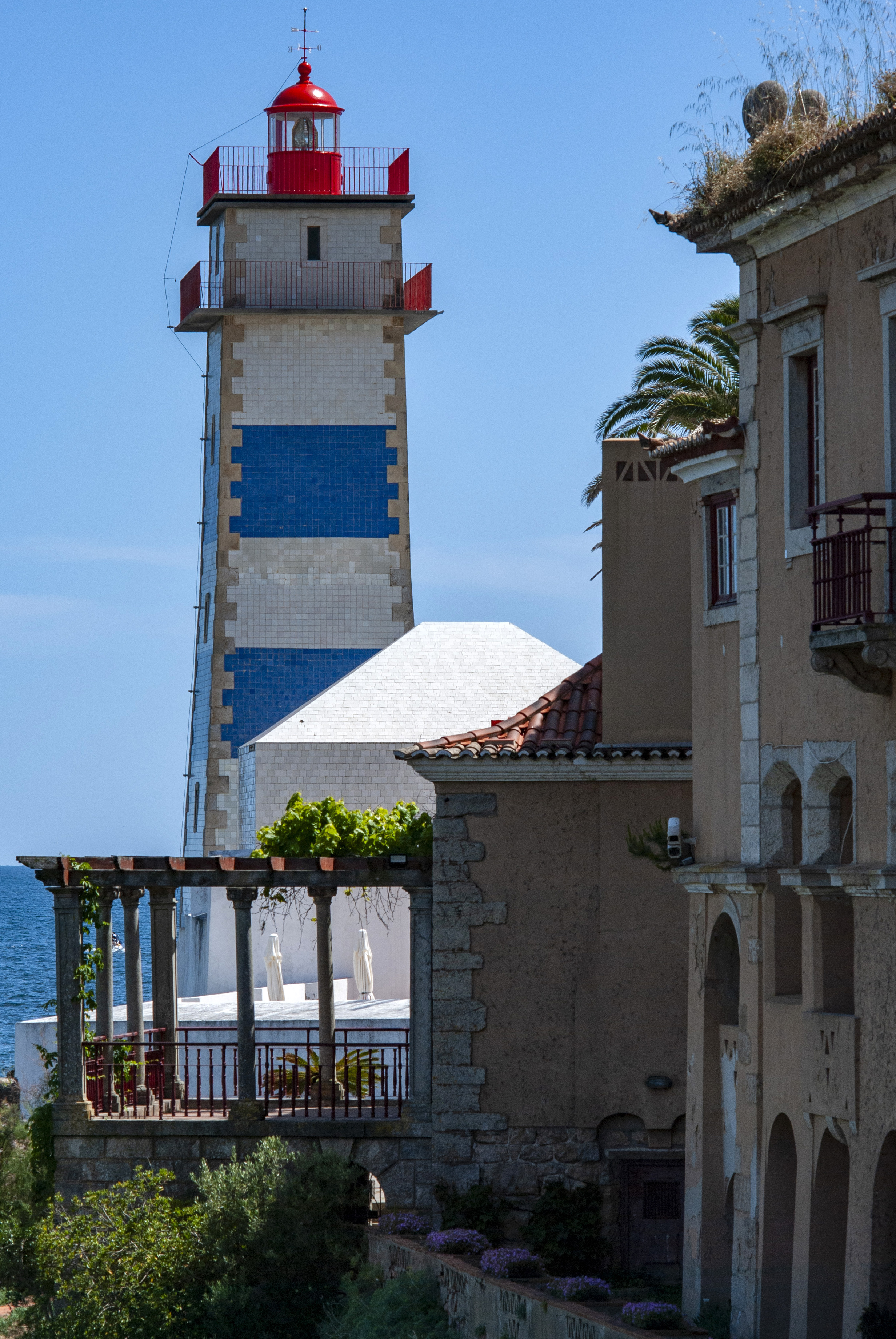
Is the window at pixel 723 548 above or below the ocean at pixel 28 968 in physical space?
above

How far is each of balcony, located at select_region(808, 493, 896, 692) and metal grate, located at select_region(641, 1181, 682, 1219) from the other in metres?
8.56

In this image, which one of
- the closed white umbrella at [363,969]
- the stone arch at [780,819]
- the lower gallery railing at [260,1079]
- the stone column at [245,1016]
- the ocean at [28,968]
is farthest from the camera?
the ocean at [28,968]

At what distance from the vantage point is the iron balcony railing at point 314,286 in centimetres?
4081

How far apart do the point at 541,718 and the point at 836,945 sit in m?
7.40

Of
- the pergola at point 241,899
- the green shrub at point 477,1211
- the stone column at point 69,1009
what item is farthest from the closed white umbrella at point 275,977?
the green shrub at point 477,1211

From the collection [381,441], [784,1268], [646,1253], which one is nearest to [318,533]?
[381,441]

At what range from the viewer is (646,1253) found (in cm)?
2292

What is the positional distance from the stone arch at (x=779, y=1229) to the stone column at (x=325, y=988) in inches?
336

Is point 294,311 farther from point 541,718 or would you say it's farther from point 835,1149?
point 835,1149

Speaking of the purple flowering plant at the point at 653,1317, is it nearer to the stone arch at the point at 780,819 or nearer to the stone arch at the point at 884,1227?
the stone arch at the point at 884,1227

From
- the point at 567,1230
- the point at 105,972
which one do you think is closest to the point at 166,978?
the point at 105,972

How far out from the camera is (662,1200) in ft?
75.8

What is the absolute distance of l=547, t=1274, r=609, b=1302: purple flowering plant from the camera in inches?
719

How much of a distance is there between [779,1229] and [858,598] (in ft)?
18.0
